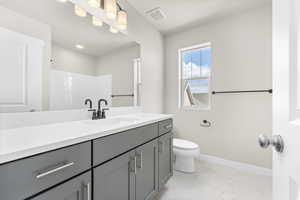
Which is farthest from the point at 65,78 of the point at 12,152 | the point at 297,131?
the point at 297,131

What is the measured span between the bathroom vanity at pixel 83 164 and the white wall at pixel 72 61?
553mm

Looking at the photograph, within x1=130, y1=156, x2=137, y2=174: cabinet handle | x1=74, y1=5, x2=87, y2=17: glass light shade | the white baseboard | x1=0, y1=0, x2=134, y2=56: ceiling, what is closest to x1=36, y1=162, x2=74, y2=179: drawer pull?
x1=130, y1=156, x2=137, y2=174: cabinet handle

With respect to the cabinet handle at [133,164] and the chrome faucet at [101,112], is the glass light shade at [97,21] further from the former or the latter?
the cabinet handle at [133,164]

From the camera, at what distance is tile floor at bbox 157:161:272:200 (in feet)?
4.97

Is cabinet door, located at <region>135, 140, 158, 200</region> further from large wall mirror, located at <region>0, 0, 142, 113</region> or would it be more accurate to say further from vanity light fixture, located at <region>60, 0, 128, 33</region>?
vanity light fixture, located at <region>60, 0, 128, 33</region>

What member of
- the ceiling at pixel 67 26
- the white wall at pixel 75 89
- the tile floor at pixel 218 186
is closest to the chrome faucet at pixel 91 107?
the white wall at pixel 75 89

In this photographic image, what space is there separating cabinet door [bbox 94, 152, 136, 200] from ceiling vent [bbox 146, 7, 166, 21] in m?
2.07

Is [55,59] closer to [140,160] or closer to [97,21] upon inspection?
[97,21]

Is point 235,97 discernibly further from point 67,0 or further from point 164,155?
point 67,0

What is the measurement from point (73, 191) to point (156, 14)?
2405mm

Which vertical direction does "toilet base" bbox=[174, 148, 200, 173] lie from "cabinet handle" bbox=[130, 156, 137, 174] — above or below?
below

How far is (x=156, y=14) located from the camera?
2.19 meters

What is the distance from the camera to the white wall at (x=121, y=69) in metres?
1.59

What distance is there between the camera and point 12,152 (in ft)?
1.58
